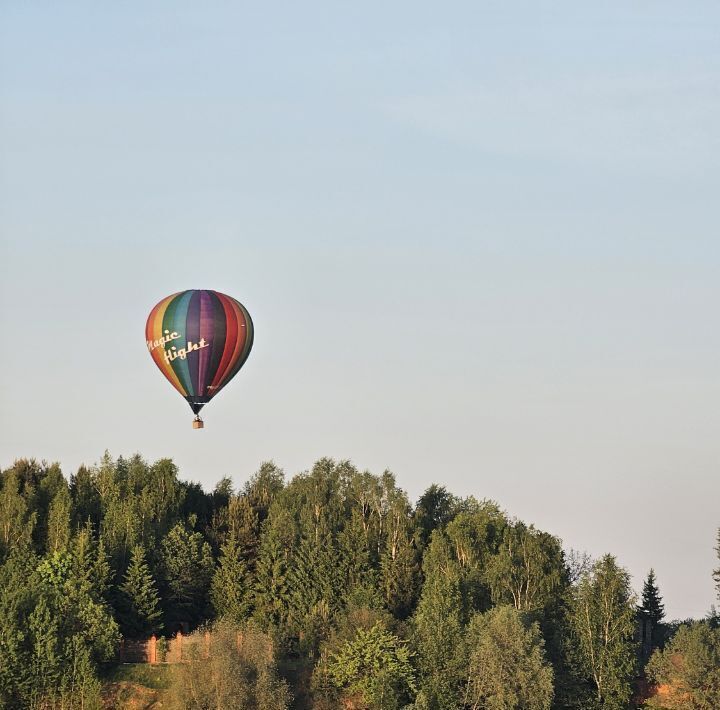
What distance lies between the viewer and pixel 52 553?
98.8 metres

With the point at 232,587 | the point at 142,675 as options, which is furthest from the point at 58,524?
the point at 142,675

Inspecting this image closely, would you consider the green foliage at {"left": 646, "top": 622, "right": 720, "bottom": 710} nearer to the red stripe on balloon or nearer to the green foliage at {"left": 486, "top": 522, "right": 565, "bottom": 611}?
the green foliage at {"left": 486, "top": 522, "right": 565, "bottom": 611}

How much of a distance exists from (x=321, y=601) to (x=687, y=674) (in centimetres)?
2150

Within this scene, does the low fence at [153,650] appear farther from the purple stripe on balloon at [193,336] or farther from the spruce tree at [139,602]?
the purple stripe on balloon at [193,336]

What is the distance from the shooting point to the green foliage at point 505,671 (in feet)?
280

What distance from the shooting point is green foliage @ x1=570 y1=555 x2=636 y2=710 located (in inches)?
3570

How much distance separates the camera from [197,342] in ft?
284

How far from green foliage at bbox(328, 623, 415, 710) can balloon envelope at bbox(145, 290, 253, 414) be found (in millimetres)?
15019

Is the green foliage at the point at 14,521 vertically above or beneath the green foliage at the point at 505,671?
above

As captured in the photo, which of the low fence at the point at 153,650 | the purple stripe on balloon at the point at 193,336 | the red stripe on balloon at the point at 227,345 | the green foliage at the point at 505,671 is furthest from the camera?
the low fence at the point at 153,650

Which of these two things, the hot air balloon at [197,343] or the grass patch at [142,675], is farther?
the hot air balloon at [197,343]

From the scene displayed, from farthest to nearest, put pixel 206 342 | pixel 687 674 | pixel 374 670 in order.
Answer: pixel 687 674
pixel 206 342
pixel 374 670

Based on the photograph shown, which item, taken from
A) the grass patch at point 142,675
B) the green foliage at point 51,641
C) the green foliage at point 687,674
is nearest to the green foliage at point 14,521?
the green foliage at point 51,641

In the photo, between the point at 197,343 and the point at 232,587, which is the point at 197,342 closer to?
the point at 197,343
